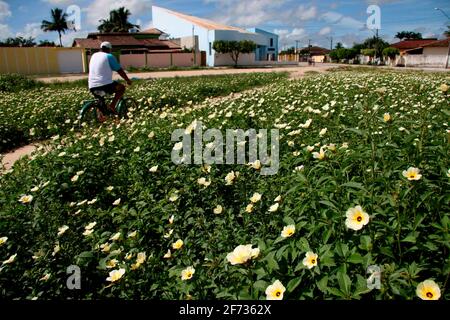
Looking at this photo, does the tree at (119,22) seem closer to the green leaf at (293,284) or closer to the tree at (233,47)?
the tree at (233,47)

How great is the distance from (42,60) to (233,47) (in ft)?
79.2

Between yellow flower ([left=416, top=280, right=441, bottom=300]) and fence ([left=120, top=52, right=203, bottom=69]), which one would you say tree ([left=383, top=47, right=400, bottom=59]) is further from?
yellow flower ([left=416, top=280, right=441, bottom=300])

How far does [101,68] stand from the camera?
Result: 759cm

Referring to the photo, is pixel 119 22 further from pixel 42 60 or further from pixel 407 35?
pixel 407 35

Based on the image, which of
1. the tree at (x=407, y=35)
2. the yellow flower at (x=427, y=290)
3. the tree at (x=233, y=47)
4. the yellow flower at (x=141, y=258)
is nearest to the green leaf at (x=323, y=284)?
the yellow flower at (x=427, y=290)

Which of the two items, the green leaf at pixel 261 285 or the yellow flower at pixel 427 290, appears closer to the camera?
the yellow flower at pixel 427 290

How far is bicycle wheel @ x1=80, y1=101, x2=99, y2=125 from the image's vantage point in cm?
774

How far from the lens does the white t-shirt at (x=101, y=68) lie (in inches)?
297

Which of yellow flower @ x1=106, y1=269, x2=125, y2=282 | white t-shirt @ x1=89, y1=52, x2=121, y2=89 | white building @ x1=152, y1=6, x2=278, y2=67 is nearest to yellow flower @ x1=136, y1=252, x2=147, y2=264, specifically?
yellow flower @ x1=106, y1=269, x2=125, y2=282

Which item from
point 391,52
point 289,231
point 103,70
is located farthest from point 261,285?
point 391,52

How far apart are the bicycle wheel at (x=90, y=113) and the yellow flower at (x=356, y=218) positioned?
6723 millimetres
